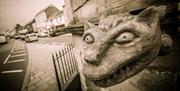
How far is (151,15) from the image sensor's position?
0.91 metres

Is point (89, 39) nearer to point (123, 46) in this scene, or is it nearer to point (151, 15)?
point (123, 46)

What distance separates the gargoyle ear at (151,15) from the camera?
0.90 m

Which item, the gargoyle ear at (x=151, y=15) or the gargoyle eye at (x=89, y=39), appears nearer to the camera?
the gargoyle ear at (x=151, y=15)

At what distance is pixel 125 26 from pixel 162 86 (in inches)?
41.0

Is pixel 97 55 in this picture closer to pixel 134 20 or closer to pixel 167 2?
pixel 134 20

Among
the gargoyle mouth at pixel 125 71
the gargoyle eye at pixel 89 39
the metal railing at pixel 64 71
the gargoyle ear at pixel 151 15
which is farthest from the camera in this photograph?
the metal railing at pixel 64 71

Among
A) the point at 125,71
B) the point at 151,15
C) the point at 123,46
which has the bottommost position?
the point at 125,71

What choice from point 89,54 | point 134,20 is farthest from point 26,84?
point 134,20

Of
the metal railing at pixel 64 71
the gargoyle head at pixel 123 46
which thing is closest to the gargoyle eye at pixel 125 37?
the gargoyle head at pixel 123 46

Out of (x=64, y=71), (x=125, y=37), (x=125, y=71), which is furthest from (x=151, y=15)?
(x=64, y=71)

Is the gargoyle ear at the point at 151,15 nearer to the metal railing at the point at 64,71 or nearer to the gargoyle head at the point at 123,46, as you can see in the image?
the gargoyle head at the point at 123,46

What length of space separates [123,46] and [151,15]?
290mm

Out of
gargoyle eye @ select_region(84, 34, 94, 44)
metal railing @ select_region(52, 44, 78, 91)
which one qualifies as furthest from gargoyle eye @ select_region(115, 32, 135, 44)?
metal railing @ select_region(52, 44, 78, 91)

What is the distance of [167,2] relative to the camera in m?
1.29
